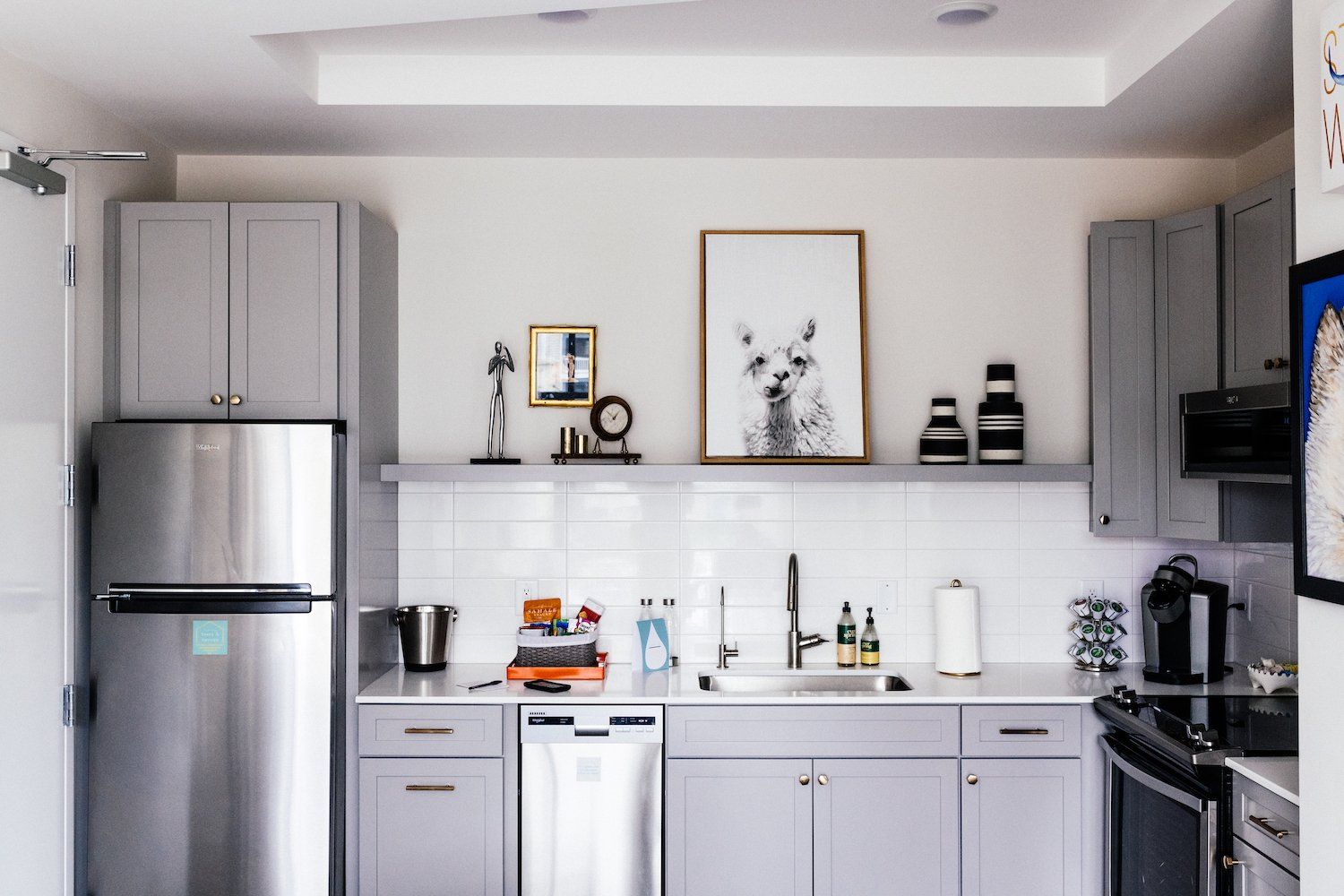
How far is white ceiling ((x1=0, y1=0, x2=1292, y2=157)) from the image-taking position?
2639 millimetres

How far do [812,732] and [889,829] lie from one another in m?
0.38

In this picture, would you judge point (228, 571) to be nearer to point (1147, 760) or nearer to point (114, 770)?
point (114, 770)

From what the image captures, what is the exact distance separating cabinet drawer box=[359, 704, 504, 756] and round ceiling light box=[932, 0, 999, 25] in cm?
240

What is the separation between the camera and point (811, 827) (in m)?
3.07

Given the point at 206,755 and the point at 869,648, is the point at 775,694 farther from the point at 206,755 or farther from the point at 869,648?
the point at 206,755

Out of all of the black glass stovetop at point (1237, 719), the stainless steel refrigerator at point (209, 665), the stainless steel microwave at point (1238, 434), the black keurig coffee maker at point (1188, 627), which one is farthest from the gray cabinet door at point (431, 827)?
the stainless steel microwave at point (1238, 434)

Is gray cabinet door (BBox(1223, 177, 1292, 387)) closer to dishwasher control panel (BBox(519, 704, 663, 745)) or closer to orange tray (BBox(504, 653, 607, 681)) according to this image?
dishwasher control panel (BBox(519, 704, 663, 745))

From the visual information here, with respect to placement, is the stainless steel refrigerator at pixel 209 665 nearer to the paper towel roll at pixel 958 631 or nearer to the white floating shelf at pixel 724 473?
the white floating shelf at pixel 724 473

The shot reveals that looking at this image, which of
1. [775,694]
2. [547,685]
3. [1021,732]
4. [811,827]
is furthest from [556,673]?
[1021,732]

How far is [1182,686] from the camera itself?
3213 millimetres

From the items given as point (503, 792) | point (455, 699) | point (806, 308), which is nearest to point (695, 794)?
point (503, 792)

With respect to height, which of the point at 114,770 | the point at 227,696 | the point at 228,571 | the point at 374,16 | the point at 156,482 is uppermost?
the point at 374,16

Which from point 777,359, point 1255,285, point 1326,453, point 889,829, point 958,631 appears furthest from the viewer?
point 777,359

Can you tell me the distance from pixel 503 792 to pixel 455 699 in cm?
33
